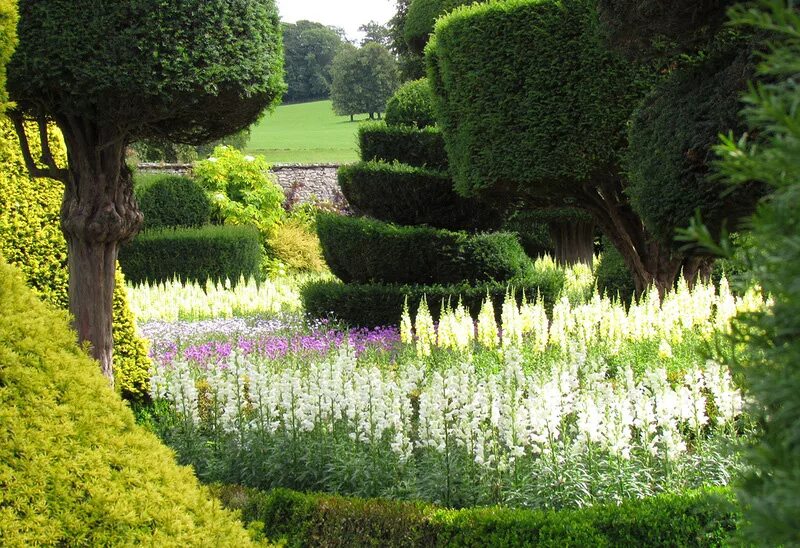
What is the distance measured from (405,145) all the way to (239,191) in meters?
9.54

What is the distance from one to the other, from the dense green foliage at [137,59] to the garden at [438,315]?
0.02m

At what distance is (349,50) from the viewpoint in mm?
60219

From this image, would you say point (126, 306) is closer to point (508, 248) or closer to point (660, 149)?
point (660, 149)

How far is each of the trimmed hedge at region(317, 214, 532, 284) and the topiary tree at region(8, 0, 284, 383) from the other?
409 centimetres

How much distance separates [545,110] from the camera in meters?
10.8

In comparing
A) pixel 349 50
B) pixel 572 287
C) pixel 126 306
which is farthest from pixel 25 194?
pixel 349 50

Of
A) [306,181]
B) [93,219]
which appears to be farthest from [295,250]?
[93,219]

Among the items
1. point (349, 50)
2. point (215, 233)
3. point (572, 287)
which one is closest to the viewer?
point (572, 287)

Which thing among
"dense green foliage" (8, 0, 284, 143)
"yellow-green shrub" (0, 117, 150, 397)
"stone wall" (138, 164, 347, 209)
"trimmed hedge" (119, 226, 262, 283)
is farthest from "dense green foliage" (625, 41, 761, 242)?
"stone wall" (138, 164, 347, 209)

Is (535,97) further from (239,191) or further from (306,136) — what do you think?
(306,136)

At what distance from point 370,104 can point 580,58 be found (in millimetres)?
51457

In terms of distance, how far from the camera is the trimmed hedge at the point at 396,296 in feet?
35.5

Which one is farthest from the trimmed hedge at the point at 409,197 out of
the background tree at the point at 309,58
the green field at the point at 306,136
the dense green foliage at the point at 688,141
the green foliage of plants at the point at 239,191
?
the background tree at the point at 309,58

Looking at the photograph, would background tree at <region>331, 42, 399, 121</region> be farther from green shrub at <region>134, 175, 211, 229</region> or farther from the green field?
green shrub at <region>134, 175, 211, 229</region>
